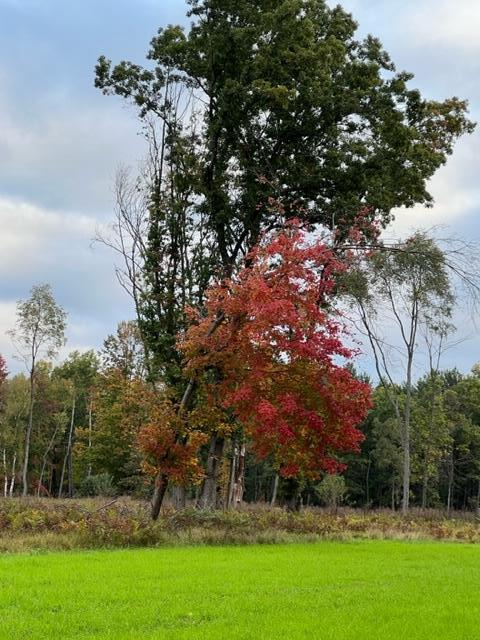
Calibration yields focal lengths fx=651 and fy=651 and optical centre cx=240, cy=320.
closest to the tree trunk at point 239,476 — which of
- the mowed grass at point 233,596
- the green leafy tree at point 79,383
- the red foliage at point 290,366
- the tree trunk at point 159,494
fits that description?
the tree trunk at point 159,494

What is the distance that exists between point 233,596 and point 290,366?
8.30m

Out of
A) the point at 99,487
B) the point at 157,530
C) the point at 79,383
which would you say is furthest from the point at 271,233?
the point at 79,383

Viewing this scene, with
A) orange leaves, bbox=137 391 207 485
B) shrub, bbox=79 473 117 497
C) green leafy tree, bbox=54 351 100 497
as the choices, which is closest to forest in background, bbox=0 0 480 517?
orange leaves, bbox=137 391 207 485

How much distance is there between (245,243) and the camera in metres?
24.5

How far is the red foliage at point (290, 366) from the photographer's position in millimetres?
15266

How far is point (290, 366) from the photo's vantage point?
51.9ft

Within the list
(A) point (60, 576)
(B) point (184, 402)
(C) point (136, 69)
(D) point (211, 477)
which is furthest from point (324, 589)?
(C) point (136, 69)

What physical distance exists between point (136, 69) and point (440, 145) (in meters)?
11.3

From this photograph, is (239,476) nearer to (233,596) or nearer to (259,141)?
(259,141)

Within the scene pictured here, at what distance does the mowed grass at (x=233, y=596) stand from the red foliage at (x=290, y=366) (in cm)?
375

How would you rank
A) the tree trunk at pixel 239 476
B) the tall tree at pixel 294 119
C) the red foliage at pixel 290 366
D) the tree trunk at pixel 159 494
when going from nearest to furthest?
the red foliage at pixel 290 366 → the tree trunk at pixel 159 494 → the tall tree at pixel 294 119 → the tree trunk at pixel 239 476

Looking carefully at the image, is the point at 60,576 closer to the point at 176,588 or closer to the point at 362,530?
the point at 176,588

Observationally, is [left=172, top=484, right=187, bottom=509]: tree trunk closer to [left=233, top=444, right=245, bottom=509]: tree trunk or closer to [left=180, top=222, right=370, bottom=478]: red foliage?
[left=233, top=444, right=245, bottom=509]: tree trunk

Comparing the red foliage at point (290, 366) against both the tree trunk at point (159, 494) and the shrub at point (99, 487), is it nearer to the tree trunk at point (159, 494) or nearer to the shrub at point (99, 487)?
the tree trunk at point (159, 494)
